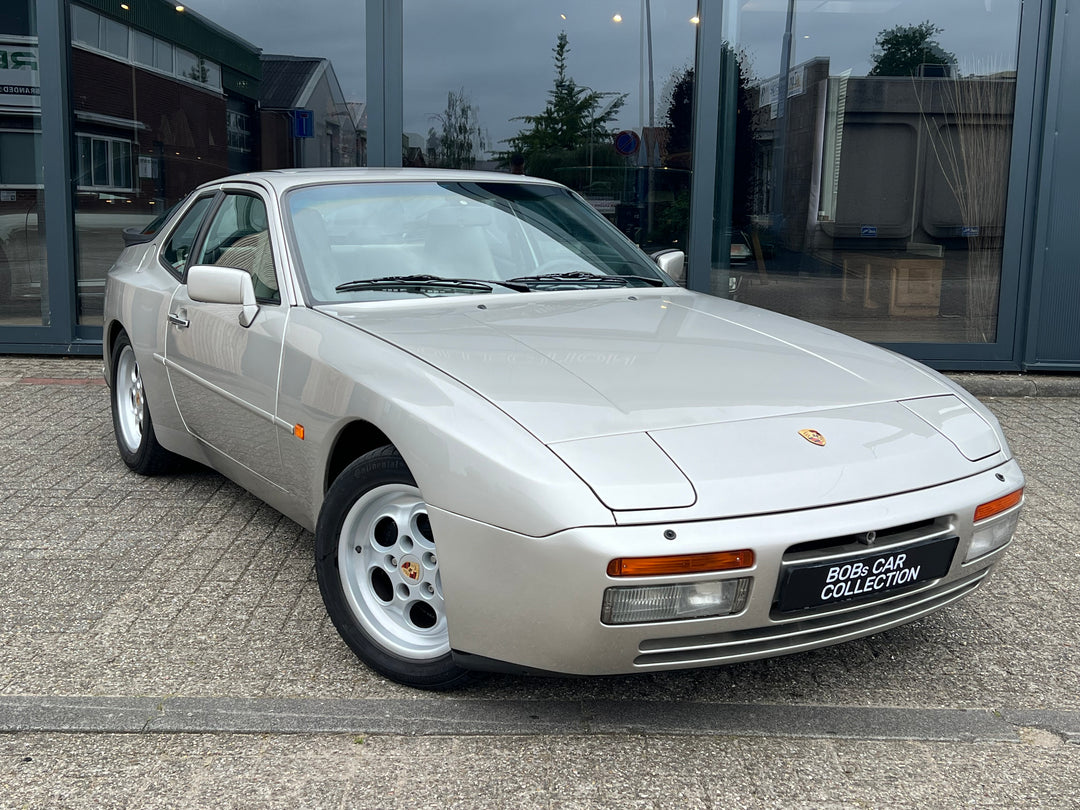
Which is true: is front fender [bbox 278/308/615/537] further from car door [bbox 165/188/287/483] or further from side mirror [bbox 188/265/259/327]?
side mirror [bbox 188/265/259/327]

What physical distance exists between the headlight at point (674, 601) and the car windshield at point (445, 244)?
164cm

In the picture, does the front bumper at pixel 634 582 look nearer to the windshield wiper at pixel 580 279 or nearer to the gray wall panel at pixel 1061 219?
the windshield wiper at pixel 580 279

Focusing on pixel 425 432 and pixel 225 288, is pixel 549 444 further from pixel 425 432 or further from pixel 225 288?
pixel 225 288

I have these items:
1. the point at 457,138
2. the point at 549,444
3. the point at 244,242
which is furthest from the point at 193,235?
the point at 457,138

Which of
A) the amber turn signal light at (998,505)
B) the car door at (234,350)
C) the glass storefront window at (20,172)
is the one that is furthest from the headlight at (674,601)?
the glass storefront window at (20,172)

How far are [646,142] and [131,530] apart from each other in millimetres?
5116

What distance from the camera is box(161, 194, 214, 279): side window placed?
4766mm

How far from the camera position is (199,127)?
8414 millimetres

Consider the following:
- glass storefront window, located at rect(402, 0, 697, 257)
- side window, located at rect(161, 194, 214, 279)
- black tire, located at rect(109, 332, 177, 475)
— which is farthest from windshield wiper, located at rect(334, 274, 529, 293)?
glass storefront window, located at rect(402, 0, 697, 257)

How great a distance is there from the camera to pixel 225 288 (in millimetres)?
3738

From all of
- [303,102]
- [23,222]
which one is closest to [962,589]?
[303,102]

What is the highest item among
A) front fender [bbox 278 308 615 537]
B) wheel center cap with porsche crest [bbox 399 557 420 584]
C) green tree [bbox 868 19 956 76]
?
green tree [bbox 868 19 956 76]

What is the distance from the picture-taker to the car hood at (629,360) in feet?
9.31

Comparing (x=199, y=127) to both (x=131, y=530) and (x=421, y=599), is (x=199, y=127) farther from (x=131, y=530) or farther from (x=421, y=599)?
(x=421, y=599)
